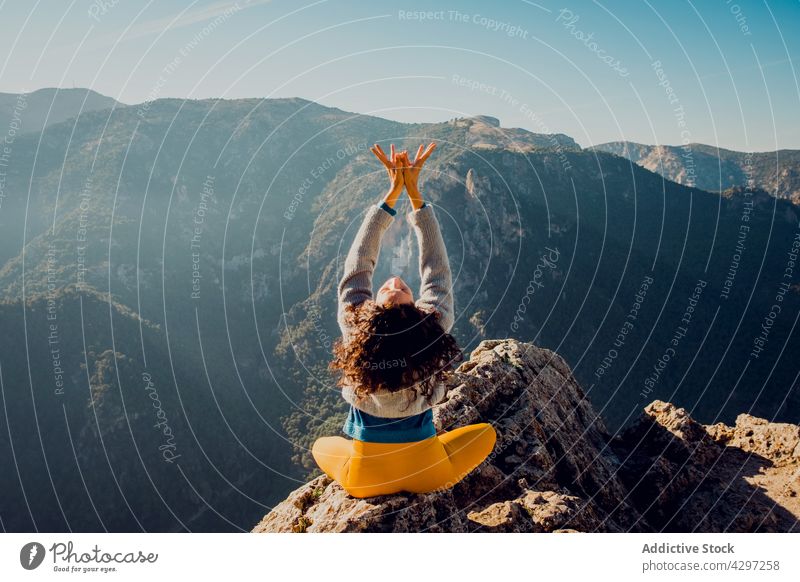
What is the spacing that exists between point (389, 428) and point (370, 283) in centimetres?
151

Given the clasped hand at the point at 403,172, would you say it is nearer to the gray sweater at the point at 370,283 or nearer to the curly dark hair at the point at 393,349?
the gray sweater at the point at 370,283

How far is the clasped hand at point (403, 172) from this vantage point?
578 cm

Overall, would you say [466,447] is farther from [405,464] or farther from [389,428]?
[389,428]

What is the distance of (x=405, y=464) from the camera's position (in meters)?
5.59

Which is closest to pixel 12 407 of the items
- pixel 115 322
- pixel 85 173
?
pixel 115 322

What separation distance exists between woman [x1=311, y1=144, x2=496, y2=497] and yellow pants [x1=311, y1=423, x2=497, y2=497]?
0.03 ft

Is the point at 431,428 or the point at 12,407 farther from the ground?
the point at 431,428

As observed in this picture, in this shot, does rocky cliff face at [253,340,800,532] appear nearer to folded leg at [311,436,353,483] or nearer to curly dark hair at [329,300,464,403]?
folded leg at [311,436,353,483]

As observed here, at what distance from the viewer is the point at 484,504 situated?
21.4 feet

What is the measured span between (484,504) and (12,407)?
260ft

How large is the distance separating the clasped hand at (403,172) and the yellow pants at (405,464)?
257 centimetres

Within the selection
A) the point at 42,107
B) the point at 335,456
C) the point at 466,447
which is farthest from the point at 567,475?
the point at 42,107

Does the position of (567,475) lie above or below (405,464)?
below

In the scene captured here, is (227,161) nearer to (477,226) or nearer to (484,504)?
(477,226)
